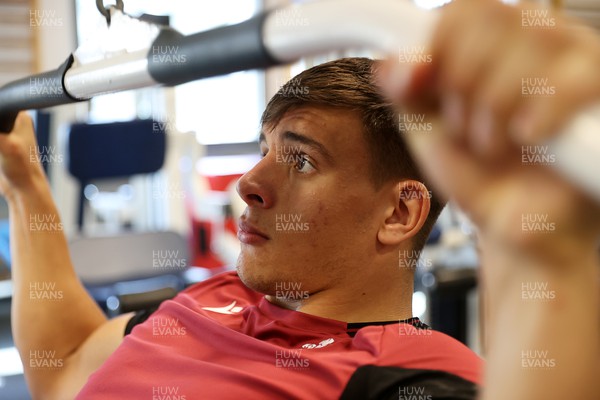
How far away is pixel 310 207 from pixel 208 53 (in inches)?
19.7

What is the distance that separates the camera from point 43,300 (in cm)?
150

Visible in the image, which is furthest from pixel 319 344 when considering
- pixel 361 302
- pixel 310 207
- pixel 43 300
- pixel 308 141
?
pixel 43 300

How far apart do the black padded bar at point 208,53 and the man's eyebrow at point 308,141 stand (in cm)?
40

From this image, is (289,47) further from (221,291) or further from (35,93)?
(221,291)

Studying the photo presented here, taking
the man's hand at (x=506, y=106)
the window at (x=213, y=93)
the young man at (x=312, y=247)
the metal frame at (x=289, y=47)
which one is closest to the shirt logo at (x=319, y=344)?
the young man at (x=312, y=247)

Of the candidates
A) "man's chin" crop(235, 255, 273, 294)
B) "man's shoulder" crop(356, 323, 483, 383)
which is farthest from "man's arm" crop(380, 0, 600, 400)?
"man's chin" crop(235, 255, 273, 294)

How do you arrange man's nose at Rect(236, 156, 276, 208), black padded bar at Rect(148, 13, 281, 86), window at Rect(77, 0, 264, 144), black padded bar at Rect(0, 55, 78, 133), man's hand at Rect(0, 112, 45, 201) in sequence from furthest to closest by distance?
window at Rect(77, 0, 264, 144)
man's hand at Rect(0, 112, 45, 201)
man's nose at Rect(236, 156, 276, 208)
black padded bar at Rect(0, 55, 78, 133)
black padded bar at Rect(148, 13, 281, 86)

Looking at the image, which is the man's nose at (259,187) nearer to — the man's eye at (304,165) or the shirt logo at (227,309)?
the man's eye at (304,165)

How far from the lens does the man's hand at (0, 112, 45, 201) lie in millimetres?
1425

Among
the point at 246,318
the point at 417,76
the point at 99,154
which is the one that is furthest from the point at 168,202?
the point at 417,76

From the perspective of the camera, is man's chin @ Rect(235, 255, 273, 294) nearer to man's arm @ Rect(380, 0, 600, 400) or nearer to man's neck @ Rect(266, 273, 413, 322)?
man's neck @ Rect(266, 273, 413, 322)

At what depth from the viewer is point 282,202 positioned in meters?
1.17

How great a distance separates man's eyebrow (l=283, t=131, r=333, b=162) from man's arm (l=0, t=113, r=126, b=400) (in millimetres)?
589

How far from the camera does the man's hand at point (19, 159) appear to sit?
1.42 metres
